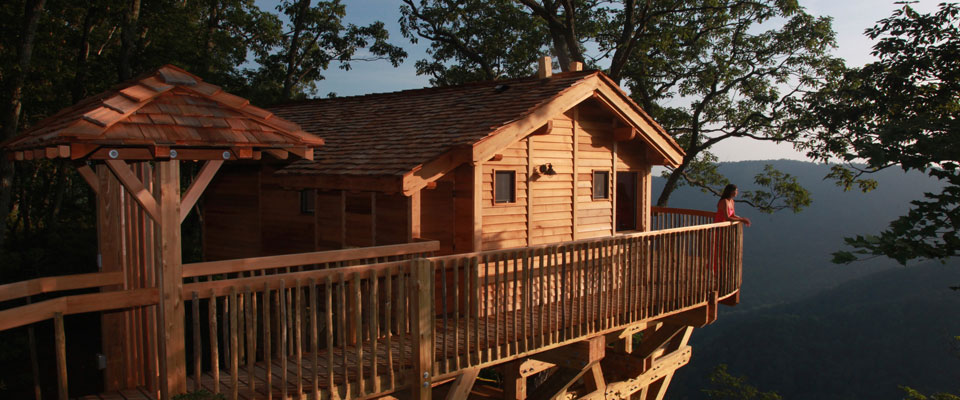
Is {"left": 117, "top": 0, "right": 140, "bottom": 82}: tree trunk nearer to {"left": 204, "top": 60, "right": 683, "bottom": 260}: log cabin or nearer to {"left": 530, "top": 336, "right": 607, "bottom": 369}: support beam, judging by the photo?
{"left": 204, "top": 60, "right": 683, "bottom": 260}: log cabin

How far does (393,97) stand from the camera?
50.4 ft

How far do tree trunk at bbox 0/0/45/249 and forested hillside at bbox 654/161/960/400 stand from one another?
2209 inches

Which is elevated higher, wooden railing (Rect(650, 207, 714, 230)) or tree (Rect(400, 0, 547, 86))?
tree (Rect(400, 0, 547, 86))

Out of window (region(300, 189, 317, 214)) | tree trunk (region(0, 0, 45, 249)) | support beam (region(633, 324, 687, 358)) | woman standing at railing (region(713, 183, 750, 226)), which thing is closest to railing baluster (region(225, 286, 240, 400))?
window (region(300, 189, 317, 214))

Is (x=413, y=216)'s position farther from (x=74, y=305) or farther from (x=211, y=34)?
(x=211, y=34)

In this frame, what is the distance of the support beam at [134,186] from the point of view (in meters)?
5.38

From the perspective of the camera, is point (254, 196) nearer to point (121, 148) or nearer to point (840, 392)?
point (121, 148)

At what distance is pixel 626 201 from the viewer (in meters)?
15.3

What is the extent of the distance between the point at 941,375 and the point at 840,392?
1173cm

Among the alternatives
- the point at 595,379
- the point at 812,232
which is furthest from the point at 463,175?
the point at 812,232

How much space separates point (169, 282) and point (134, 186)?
883 millimetres

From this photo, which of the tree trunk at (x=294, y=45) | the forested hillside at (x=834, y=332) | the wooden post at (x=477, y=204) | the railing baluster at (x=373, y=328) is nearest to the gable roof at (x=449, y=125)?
the wooden post at (x=477, y=204)

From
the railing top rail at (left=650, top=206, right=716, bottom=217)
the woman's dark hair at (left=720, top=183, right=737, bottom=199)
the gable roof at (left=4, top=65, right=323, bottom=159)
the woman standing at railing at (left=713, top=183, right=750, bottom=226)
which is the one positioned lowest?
the railing top rail at (left=650, top=206, right=716, bottom=217)

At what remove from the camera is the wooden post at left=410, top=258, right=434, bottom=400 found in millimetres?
6843
